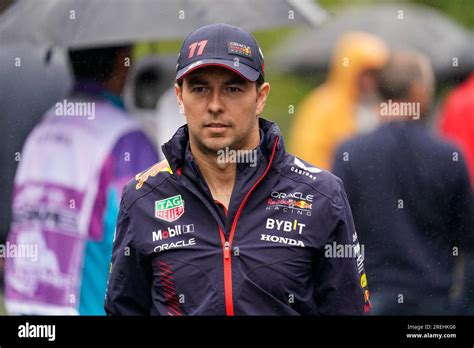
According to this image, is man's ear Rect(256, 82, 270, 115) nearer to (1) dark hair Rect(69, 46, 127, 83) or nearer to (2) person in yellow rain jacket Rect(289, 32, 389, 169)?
(1) dark hair Rect(69, 46, 127, 83)

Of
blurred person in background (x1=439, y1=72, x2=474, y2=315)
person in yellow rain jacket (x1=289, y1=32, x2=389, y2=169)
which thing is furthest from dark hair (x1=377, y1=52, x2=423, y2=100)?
blurred person in background (x1=439, y1=72, x2=474, y2=315)

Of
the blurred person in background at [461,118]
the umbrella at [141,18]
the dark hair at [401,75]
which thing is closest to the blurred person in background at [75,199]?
the umbrella at [141,18]

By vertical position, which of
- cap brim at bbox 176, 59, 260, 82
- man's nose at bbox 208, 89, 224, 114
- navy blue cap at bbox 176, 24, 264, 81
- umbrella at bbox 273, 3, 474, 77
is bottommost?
man's nose at bbox 208, 89, 224, 114

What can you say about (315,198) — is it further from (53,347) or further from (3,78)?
(3,78)

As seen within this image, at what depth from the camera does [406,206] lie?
5.96 meters

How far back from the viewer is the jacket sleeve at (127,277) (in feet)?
12.8

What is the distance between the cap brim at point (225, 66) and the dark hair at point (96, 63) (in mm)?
1934

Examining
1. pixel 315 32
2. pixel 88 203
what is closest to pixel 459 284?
pixel 88 203

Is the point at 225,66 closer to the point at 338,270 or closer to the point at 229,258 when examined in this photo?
the point at 229,258

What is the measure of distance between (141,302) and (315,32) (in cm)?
565

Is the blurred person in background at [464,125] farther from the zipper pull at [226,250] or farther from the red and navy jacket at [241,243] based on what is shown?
the zipper pull at [226,250]

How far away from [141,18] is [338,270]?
2.46m

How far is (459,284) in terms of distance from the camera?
629 centimetres

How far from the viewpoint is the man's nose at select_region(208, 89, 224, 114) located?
12.8 feet
